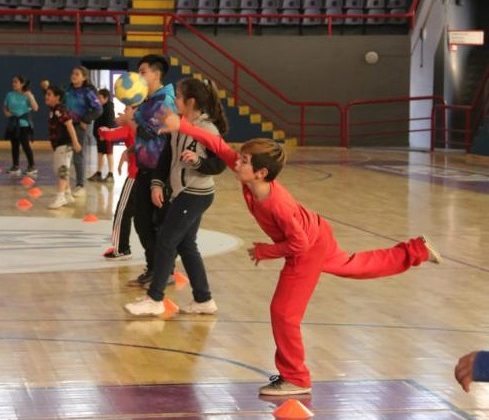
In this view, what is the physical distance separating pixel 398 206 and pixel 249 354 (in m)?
9.18

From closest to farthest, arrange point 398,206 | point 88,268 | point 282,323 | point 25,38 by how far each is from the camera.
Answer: point 282,323
point 88,268
point 398,206
point 25,38

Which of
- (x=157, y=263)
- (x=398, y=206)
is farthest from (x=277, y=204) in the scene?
(x=398, y=206)

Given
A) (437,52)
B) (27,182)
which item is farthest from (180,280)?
(437,52)

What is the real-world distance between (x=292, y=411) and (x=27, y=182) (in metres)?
13.2

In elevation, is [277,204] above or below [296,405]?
above

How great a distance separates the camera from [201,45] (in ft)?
96.8

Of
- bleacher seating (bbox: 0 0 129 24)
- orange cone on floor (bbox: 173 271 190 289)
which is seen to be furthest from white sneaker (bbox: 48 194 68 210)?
bleacher seating (bbox: 0 0 129 24)

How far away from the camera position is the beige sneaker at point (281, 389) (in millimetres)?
6438

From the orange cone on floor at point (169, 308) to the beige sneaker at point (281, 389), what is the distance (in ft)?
7.14

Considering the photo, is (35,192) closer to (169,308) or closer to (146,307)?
(169,308)

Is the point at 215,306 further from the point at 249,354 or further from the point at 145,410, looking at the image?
the point at 145,410

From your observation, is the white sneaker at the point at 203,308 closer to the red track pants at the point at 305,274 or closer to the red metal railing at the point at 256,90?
the red track pants at the point at 305,274

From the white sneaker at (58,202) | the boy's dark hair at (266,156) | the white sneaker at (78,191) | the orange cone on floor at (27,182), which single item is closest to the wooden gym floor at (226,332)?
the white sneaker at (58,202)

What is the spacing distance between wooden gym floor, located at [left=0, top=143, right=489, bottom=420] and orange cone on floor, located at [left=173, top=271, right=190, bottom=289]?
237 millimetres
